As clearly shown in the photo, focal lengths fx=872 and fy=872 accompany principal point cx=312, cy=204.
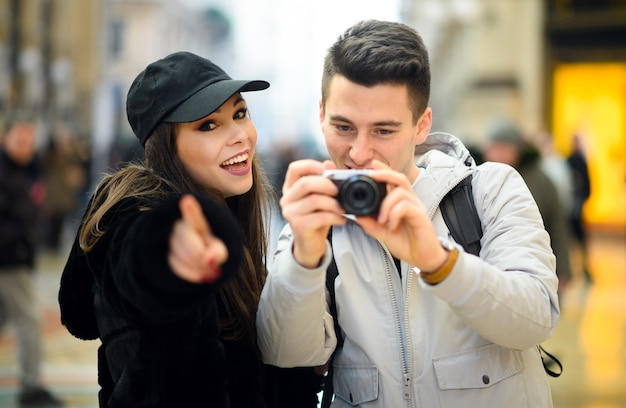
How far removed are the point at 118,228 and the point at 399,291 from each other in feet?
2.92

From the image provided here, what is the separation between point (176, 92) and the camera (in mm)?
2795

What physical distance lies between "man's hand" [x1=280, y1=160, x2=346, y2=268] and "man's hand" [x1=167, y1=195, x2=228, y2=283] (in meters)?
0.41

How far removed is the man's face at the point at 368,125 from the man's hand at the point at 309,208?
350mm

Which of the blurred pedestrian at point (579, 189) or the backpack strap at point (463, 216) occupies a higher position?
the backpack strap at point (463, 216)

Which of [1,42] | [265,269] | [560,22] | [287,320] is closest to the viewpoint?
[287,320]

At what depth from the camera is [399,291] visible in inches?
106

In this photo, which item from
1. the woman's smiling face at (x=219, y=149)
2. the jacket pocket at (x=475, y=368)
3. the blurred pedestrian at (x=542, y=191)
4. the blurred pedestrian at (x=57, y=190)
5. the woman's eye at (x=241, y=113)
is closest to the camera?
the jacket pocket at (x=475, y=368)

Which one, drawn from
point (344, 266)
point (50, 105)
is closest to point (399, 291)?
point (344, 266)

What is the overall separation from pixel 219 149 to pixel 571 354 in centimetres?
666

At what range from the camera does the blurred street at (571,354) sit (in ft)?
23.3

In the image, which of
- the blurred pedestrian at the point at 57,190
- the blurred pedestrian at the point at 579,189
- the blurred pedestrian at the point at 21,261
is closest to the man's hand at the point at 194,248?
the blurred pedestrian at the point at 21,261

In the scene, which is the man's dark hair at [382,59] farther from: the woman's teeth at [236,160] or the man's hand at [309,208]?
the man's hand at [309,208]

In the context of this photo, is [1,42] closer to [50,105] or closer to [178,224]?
[50,105]

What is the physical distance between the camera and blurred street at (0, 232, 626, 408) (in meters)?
7.09
